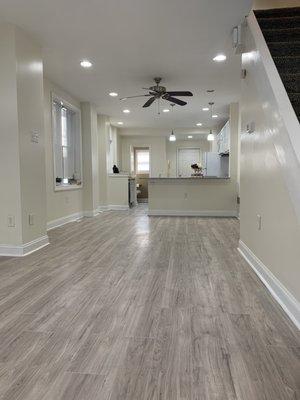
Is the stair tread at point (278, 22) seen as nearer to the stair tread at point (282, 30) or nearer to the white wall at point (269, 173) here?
the stair tread at point (282, 30)

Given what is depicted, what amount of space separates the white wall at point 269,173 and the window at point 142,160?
8.46 meters

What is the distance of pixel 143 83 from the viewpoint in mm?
5848

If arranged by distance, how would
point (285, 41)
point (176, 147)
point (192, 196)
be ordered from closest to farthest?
point (285, 41)
point (192, 196)
point (176, 147)

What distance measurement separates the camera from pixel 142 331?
1889 mm

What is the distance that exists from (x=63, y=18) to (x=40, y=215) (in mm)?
2406

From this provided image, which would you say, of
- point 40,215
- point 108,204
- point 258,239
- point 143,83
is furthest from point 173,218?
point 258,239

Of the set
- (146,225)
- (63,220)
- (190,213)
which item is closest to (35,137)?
(63,220)

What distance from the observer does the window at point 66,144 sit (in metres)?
6.24

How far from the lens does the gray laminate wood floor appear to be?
4.58ft

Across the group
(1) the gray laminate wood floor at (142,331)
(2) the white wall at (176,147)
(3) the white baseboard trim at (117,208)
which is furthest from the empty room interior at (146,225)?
(2) the white wall at (176,147)

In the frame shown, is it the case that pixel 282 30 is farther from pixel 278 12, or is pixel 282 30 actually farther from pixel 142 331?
pixel 142 331

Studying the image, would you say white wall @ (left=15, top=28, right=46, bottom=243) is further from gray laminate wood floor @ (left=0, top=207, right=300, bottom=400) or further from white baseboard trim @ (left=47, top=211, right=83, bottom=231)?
white baseboard trim @ (left=47, top=211, right=83, bottom=231)

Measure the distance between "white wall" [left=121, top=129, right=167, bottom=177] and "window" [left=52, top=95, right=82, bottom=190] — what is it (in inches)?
177

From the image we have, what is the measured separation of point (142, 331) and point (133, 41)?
3.59 metres
